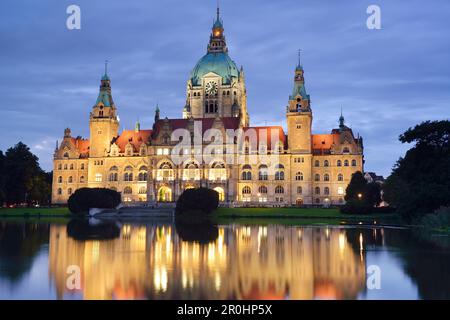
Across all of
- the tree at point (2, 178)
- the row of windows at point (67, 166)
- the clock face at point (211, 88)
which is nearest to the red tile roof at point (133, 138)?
the row of windows at point (67, 166)

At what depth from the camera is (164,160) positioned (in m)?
100

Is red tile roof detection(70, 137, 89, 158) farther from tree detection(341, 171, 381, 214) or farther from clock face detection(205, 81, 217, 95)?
tree detection(341, 171, 381, 214)

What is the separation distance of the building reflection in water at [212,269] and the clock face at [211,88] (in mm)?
82940

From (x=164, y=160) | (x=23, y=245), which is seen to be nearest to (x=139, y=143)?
(x=164, y=160)

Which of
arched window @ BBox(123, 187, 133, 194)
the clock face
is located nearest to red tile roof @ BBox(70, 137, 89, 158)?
arched window @ BBox(123, 187, 133, 194)

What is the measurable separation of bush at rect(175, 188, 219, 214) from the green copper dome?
43274mm

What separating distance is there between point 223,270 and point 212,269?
51 cm

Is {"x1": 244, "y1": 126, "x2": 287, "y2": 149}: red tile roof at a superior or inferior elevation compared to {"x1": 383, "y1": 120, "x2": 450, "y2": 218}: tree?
superior

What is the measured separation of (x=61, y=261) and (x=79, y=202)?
55774 millimetres

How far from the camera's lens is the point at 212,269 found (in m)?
22.0

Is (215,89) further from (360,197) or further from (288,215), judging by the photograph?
(288,215)

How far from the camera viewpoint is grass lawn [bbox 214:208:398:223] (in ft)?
222

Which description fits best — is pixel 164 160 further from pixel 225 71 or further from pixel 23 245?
pixel 23 245

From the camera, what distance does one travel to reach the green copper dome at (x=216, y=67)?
11575 centimetres
